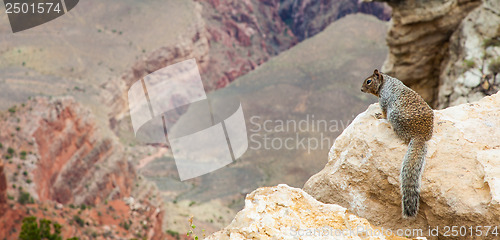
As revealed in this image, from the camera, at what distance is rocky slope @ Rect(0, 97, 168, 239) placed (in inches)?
1054

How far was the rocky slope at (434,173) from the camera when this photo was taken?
542 cm

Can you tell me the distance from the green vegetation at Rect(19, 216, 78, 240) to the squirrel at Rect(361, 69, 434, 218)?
16.8m

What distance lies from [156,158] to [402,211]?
53677mm

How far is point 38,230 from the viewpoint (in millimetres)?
20797

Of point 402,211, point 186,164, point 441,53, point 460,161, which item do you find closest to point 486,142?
point 460,161

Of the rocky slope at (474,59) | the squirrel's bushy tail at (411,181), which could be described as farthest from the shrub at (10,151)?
the squirrel's bushy tail at (411,181)

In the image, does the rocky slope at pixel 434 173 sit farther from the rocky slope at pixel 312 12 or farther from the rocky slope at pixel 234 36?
Answer: the rocky slope at pixel 312 12

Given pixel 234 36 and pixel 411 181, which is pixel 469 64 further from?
pixel 234 36

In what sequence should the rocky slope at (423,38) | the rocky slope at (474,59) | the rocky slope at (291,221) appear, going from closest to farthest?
the rocky slope at (291,221) → the rocky slope at (474,59) → the rocky slope at (423,38)

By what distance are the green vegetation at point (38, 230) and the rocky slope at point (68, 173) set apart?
184 centimetres

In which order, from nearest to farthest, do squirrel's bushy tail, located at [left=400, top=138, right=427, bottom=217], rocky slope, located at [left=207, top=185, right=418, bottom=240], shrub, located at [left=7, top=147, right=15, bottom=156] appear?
rocky slope, located at [left=207, top=185, right=418, bottom=240], squirrel's bushy tail, located at [left=400, top=138, right=427, bottom=217], shrub, located at [left=7, top=147, right=15, bottom=156]

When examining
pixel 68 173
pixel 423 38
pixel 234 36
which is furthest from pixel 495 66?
pixel 234 36

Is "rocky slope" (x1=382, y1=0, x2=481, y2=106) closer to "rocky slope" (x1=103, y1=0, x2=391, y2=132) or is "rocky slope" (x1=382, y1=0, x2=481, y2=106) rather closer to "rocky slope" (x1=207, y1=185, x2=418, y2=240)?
"rocky slope" (x1=207, y1=185, x2=418, y2=240)

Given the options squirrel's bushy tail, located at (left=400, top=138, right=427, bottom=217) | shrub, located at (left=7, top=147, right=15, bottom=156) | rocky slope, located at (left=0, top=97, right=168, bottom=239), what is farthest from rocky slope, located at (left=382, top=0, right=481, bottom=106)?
shrub, located at (left=7, top=147, right=15, bottom=156)
